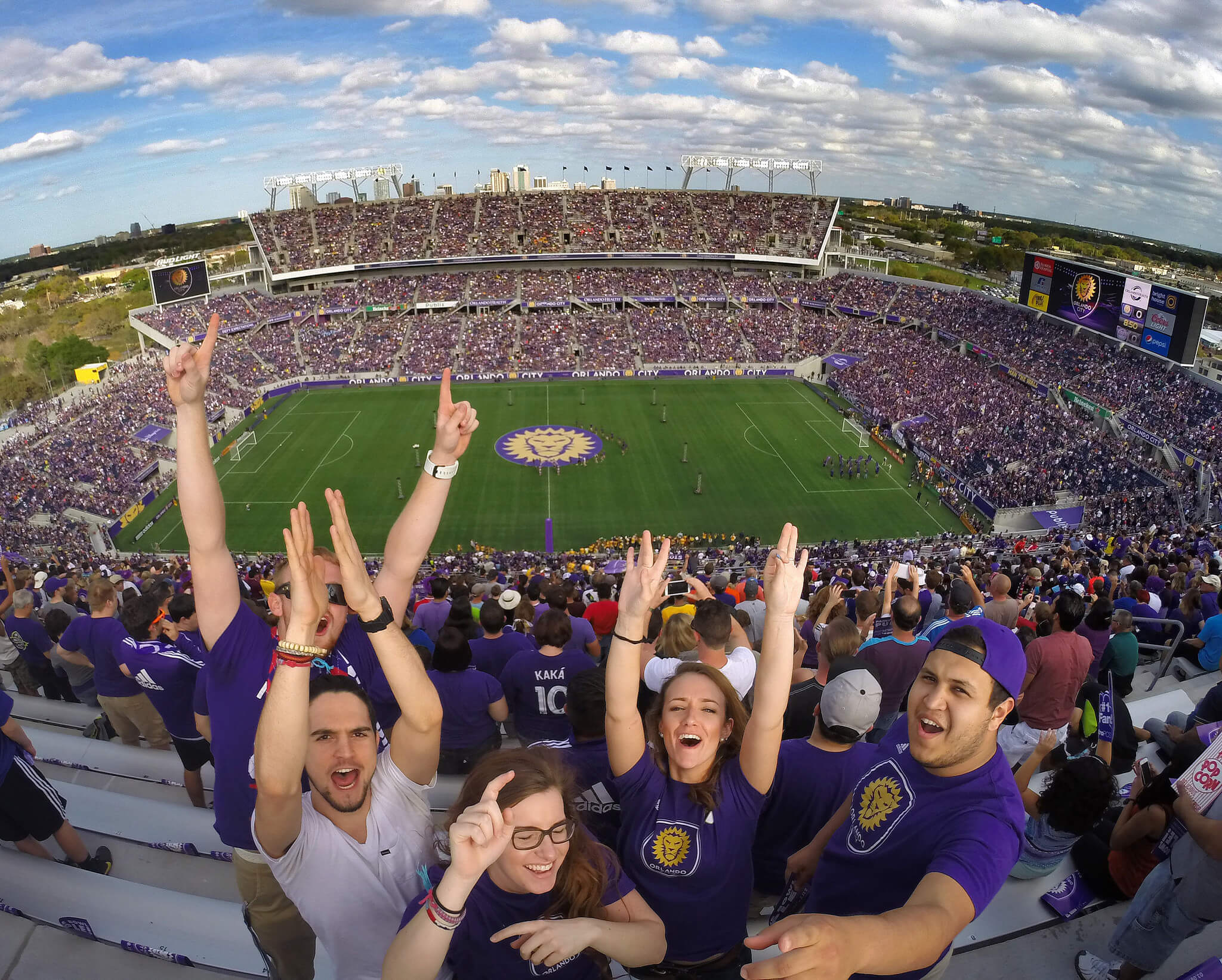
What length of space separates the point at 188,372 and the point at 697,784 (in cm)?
329

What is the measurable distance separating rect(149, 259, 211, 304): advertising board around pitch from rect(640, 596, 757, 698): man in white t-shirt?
190 feet

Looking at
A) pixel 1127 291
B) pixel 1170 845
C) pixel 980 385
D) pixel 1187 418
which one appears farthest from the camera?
pixel 980 385

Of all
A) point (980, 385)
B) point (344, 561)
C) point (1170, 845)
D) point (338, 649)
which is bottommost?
point (980, 385)

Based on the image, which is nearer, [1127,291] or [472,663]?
[472,663]

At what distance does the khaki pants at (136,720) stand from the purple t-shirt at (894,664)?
264 inches

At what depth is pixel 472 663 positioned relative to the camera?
24.7ft

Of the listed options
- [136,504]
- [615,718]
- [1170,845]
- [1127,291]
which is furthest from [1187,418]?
[136,504]

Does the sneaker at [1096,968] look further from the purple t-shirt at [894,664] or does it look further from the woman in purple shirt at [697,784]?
the purple t-shirt at [894,664]

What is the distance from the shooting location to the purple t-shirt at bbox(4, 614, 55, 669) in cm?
873

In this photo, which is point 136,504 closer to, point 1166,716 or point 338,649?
point 338,649

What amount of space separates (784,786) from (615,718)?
144 cm

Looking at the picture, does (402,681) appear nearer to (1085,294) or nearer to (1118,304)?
(1118,304)

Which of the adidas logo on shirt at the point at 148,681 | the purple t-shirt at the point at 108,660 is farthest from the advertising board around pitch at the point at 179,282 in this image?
the adidas logo on shirt at the point at 148,681

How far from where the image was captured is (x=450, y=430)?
427 cm
